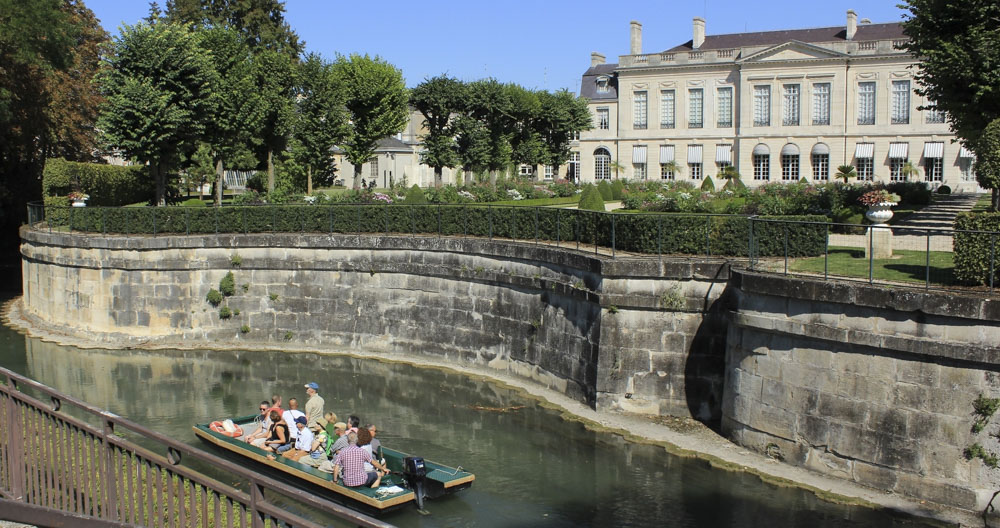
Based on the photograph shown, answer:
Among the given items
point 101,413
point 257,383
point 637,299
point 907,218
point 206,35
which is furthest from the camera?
point 206,35

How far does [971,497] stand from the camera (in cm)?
1282

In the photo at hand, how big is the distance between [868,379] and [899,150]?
134 feet

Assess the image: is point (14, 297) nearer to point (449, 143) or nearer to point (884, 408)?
point (449, 143)

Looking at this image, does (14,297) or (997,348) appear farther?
(14,297)

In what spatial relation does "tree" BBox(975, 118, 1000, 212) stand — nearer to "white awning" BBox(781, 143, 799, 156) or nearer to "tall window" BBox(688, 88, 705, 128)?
"white awning" BBox(781, 143, 799, 156)

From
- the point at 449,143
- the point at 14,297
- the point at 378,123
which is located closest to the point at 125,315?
the point at 14,297

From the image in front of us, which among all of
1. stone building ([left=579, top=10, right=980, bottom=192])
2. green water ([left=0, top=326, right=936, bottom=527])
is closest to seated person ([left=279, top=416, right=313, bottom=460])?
green water ([left=0, top=326, right=936, bottom=527])

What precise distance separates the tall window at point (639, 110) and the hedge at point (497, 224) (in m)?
35.5

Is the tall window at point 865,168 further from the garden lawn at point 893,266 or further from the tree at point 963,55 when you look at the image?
the garden lawn at point 893,266

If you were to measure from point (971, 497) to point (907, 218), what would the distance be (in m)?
14.4

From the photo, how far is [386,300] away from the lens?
2533 cm

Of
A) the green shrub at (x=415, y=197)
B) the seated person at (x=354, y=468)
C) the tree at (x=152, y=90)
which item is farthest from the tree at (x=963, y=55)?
the tree at (x=152, y=90)

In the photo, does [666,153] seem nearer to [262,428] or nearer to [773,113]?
[773,113]

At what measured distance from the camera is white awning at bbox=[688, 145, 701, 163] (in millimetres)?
56875
